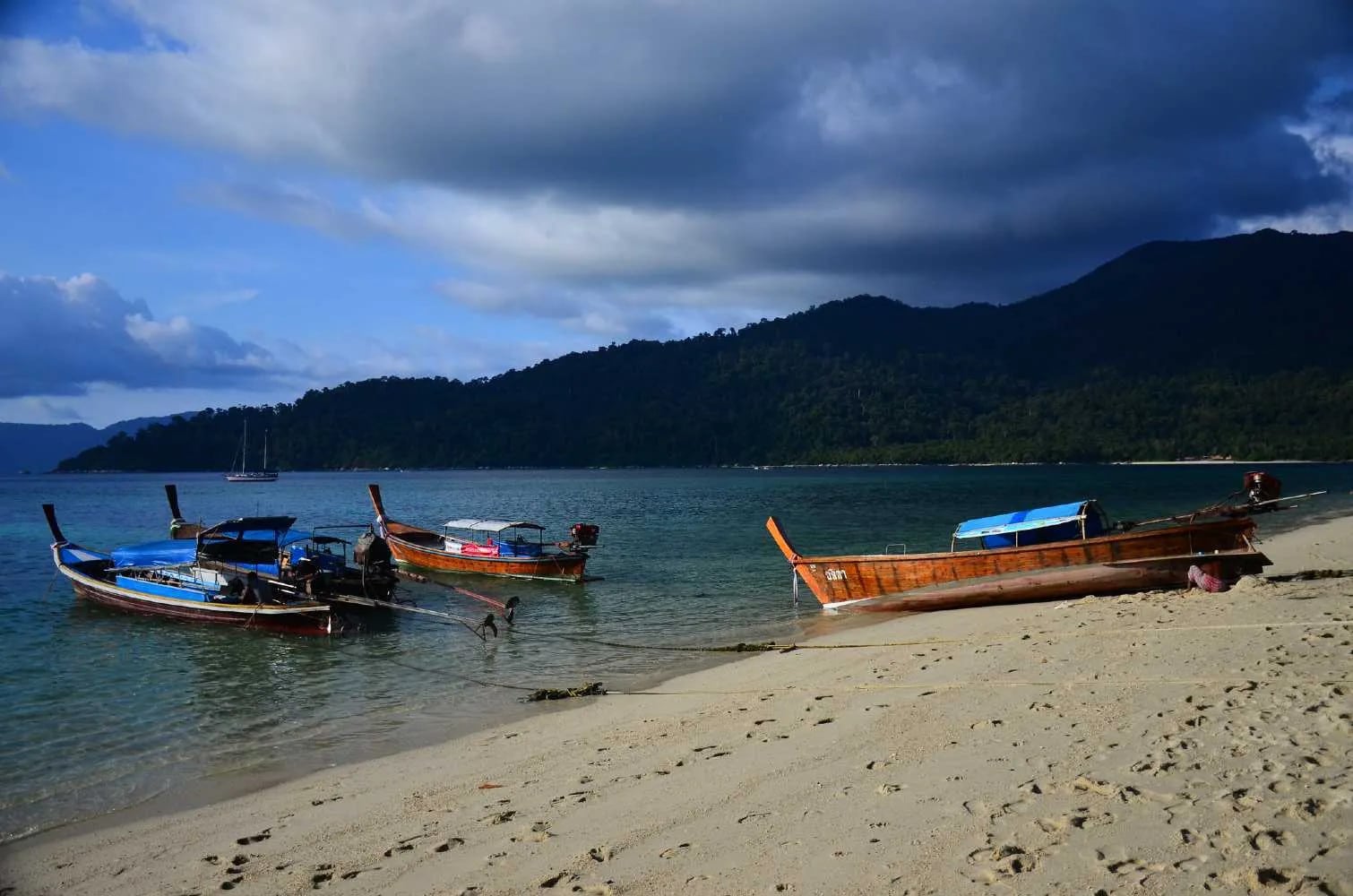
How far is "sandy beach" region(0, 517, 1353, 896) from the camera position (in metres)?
5.54

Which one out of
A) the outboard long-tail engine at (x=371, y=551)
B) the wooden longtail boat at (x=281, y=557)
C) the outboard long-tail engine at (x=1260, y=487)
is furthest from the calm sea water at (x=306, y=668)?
the outboard long-tail engine at (x=1260, y=487)

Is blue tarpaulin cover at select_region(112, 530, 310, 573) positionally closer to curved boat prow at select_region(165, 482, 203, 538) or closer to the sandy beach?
curved boat prow at select_region(165, 482, 203, 538)

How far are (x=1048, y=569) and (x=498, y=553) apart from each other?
18.9 m

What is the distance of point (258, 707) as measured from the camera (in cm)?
1408

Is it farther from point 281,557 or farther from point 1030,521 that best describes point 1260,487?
point 281,557

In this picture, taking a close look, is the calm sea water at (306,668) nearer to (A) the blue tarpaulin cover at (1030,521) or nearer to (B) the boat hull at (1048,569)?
(B) the boat hull at (1048,569)

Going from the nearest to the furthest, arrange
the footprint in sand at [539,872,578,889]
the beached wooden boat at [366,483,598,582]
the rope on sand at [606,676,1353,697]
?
the footprint in sand at [539,872,578,889], the rope on sand at [606,676,1353,697], the beached wooden boat at [366,483,598,582]

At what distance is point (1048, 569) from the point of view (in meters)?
20.6

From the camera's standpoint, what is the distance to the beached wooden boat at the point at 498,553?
98.5 ft

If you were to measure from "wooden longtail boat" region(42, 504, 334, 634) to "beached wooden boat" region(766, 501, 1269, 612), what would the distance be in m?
13.0

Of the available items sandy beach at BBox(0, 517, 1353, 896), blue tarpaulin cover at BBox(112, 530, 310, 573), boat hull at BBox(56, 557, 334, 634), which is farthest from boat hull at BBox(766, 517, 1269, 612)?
blue tarpaulin cover at BBox(112, 530, 310, 573)

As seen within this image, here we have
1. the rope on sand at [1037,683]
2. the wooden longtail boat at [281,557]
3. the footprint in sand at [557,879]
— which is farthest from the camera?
the wooden longtail boat at [281,557]

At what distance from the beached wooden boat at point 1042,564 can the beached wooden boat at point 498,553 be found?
1009 cm

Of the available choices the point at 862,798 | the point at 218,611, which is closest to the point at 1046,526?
the point at 862,798
